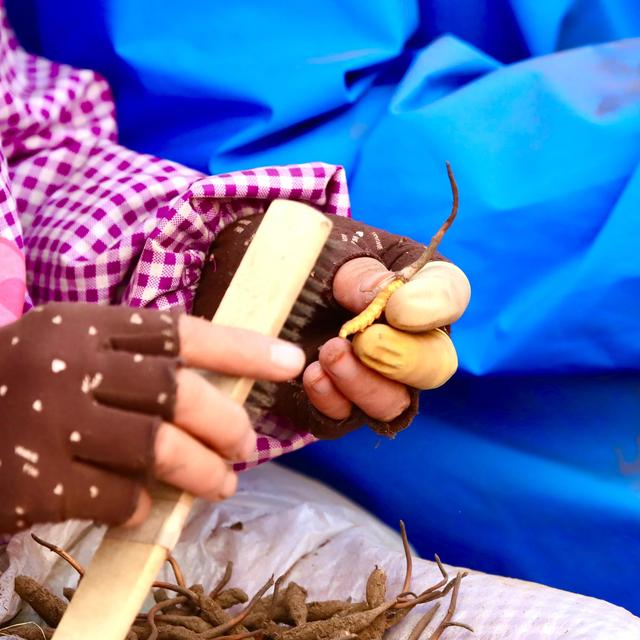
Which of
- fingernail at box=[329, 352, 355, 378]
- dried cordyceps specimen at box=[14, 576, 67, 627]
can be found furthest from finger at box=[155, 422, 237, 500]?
dried cordyceps specimen at box=[14, 576, 67, 627]

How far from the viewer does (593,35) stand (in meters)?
0.99

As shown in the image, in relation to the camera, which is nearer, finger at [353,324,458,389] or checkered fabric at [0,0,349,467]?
finger at [353,324,458,389]

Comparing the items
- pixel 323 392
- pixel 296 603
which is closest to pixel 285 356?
pixel 323 392

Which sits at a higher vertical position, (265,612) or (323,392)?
(323,392)

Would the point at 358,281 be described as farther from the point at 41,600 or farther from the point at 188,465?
the point at 41,600

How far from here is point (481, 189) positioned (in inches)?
33.0

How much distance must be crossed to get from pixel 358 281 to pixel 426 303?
88 millimetres

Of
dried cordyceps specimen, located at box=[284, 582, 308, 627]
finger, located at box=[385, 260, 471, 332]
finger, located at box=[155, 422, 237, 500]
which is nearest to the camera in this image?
finger, located at box=[155, 422, 237, 500]

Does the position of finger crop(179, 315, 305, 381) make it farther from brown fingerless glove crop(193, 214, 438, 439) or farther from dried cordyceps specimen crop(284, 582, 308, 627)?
dried cordyceps specimen crop(284, 582, 308, 627)

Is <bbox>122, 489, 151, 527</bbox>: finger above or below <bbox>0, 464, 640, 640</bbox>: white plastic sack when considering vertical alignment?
above

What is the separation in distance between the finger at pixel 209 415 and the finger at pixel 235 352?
0.01 meters

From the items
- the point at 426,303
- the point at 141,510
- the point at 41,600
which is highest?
the point at 426,303

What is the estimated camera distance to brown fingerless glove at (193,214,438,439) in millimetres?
625

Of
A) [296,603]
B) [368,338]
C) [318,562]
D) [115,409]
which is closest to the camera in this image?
[115,409]
